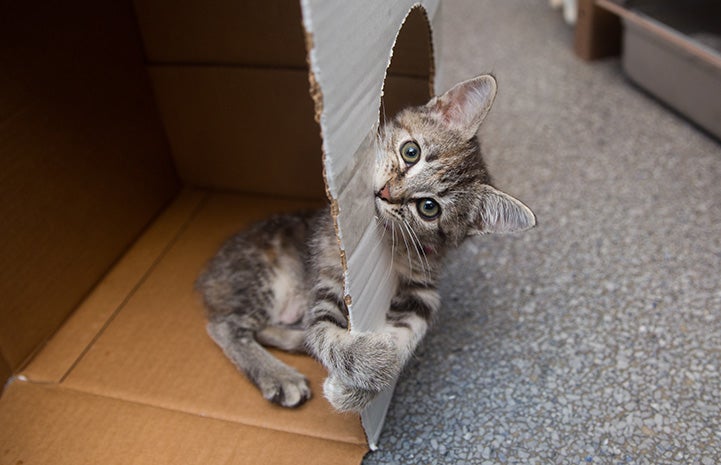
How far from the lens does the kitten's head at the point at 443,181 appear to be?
120 centimetres

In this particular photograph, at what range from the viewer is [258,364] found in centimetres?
143

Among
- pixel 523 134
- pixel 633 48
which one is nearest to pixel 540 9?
pixel 633 48

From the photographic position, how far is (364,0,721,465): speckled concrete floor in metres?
1.26

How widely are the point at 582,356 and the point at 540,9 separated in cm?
223

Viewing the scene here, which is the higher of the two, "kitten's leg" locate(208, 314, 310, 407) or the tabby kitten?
the tabby kitten

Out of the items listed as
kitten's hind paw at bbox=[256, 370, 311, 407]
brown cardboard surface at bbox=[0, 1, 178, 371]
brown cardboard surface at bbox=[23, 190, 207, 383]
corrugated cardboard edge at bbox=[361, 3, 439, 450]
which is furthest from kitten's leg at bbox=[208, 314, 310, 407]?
brown cardboard surface at bbox=[0, 1, 178, 371]

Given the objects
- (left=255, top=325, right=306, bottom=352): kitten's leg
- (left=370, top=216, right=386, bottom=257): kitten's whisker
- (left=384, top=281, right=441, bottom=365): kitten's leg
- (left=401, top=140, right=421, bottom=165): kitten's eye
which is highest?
→ (left=401, top=140, right=421, bottom=165): kitten's eye

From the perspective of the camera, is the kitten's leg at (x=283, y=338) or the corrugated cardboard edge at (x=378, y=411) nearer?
the corrugated cardboard edge at (x=378, y=411)

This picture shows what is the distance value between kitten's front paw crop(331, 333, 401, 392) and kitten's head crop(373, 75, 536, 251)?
236mm

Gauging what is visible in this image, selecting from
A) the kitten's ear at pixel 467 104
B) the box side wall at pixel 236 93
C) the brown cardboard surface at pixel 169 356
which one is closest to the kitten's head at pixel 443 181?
the kitten's ear at pixel 467 104

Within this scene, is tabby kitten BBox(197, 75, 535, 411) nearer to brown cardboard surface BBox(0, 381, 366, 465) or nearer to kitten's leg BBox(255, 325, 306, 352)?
kitten's leg BBox(255, 325, 306, 352)

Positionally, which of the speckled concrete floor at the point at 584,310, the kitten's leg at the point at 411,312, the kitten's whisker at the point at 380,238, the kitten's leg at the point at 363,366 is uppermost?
the kitten's whisker at the point at 380,238

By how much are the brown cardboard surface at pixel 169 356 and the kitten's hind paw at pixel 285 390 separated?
19mm

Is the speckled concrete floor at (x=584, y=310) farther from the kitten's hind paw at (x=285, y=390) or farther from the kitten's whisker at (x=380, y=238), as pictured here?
the kitten's whisker at (x=380, y=238)
